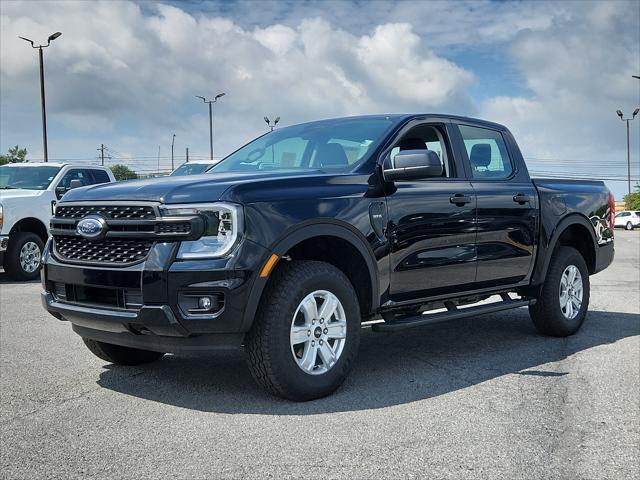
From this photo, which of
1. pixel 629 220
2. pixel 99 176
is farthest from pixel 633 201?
pixel 99 176

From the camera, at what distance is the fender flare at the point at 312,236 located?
13.9ft

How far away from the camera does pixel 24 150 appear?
79188 millimetres

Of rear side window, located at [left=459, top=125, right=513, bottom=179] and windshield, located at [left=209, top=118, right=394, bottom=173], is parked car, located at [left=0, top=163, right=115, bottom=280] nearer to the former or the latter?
windshield, located at [left=209, top=118, right=394, bottom=173]

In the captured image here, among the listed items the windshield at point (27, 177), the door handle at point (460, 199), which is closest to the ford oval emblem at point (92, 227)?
the door handle at point (460, 199)

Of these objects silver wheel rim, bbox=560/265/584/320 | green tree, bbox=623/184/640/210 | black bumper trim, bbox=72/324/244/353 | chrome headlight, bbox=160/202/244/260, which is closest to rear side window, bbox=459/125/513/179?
silver wheel rim, bbox=560/265/584/320

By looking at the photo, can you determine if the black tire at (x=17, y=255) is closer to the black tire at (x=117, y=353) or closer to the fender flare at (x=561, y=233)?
the black tire at (x=117, y=353)

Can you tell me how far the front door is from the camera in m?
5.16

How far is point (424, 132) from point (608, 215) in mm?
2751

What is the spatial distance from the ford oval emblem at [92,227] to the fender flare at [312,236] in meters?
0.98

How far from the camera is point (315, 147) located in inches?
224

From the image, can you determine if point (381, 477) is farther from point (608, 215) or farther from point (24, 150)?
point (24, 150)

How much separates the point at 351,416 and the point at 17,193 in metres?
9.34

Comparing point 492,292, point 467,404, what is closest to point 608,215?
point 492,292

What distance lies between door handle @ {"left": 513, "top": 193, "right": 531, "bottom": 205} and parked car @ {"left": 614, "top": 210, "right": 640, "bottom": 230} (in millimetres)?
47755
